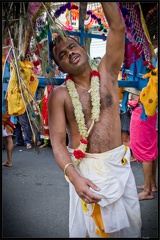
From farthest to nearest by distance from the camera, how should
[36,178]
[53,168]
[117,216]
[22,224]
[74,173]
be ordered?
[53,168] < [36,178] < [22,224] < [117,216] < [74,173]

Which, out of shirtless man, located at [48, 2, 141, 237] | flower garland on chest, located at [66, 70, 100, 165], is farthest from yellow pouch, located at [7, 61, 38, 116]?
flower garland on chest, located at [66, 70, 100, 165]

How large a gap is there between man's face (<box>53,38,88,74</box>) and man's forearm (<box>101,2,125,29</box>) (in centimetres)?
27

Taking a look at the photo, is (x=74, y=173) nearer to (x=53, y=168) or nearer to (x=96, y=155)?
(x=96, y=155)

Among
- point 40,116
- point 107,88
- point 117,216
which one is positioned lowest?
point 117,216

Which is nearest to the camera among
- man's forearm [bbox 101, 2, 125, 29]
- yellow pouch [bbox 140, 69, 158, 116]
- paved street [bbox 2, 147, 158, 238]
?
man's forearm [bbox 101, 2, 125, 29]

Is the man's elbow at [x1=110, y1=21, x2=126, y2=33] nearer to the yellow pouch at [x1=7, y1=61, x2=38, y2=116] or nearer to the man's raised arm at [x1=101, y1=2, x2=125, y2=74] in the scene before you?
the man's raised arm at [x1=101, y1=2, x2=125, y2=74]

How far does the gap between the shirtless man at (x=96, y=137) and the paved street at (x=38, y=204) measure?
34.4 inches

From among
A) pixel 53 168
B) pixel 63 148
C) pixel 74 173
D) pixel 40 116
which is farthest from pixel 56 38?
pixel 53 168

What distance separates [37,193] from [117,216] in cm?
244

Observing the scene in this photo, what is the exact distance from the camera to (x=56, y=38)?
2342 millimetres

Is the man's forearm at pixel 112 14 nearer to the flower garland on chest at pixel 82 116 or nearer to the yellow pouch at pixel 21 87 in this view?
the flower garland on chest at pixel 82 116

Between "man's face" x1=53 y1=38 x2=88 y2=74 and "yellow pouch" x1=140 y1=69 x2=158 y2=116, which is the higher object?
"man's face" x1=53 y1=38 x2=88 y2=74

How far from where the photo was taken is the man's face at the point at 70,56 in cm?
229

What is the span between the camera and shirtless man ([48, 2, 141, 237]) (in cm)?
224
